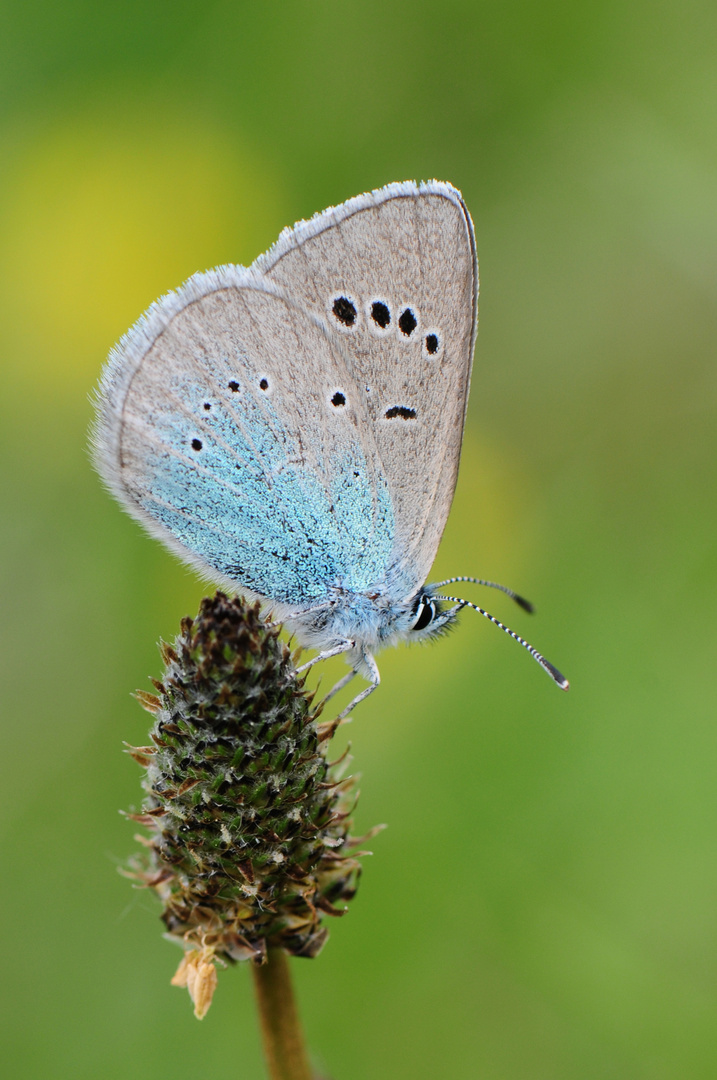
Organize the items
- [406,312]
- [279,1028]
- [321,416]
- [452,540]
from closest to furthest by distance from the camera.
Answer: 1. [279,1028]
2. [406,312]
3. [321,416]
4. [452,540]

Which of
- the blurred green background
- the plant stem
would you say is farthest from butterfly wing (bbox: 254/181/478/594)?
the plant stem

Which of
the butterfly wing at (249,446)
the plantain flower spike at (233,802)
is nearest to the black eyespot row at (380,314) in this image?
the butterfly wing at (249,446)

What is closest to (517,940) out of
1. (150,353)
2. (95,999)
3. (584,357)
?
(95,999)

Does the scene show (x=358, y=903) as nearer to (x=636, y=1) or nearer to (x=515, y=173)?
(x=515, y=173)

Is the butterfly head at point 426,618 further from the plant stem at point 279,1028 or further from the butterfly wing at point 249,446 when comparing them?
the plant stem at point 279,1028

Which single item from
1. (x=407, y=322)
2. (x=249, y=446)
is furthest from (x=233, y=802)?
(x=407, y=322)

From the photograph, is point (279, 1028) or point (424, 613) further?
point (424, 613)

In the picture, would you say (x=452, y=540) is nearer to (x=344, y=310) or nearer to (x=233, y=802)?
(x=344, y=310)

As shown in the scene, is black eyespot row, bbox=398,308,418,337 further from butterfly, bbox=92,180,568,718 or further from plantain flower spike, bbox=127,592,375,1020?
plantain flower spike, bbox=127,592,375,1020
